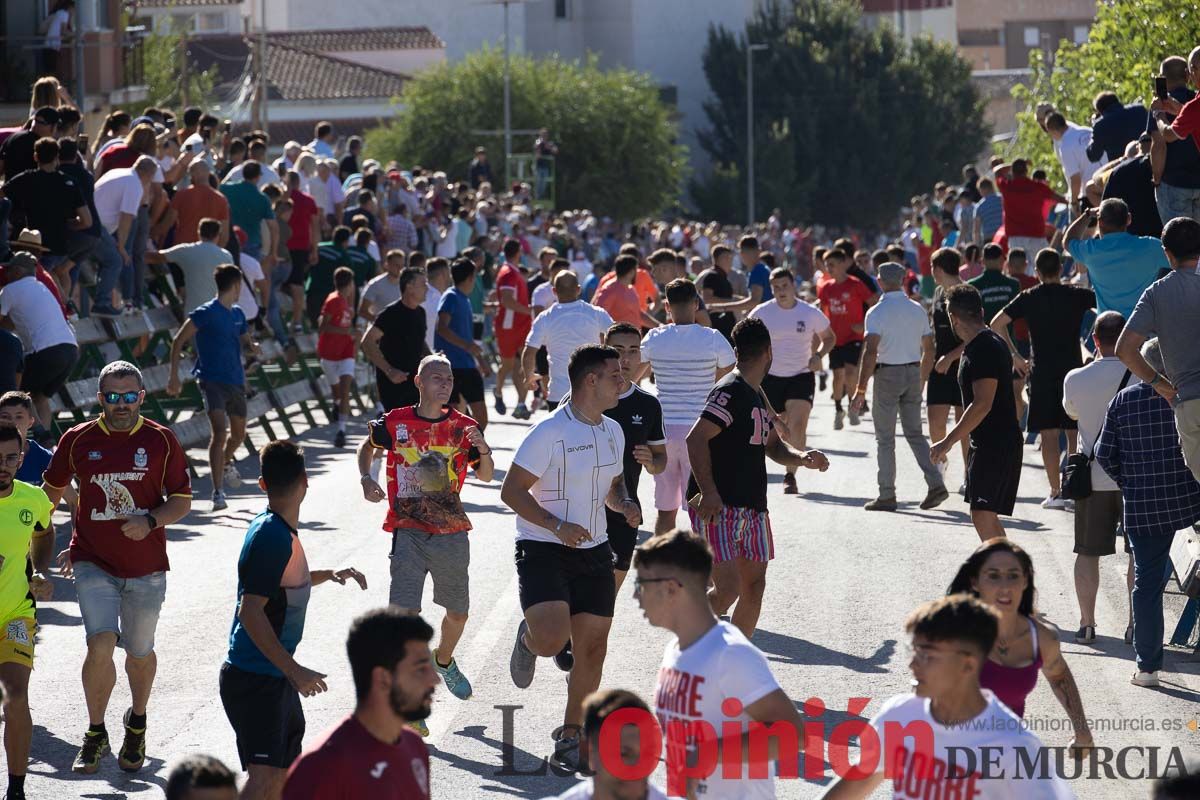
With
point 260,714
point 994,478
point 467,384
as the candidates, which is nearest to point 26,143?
point 467,384

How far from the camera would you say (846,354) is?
20.0 metres

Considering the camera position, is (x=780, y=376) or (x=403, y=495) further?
(x=780, y=376)

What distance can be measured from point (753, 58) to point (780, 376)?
70531mm

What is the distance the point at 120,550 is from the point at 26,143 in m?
9.08

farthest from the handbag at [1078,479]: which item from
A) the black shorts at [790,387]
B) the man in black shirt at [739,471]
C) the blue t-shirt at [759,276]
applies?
the blue t-shirt at [759,276]

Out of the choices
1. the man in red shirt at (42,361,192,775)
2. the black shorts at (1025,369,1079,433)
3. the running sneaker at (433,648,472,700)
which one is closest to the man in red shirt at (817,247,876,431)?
the black shorts at (1025,369,1079,433)

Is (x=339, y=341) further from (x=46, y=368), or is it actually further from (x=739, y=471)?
(x=739, y=471)

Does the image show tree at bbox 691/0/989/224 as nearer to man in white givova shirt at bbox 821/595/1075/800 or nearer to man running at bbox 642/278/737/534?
man running at bbox 642/278/737/534

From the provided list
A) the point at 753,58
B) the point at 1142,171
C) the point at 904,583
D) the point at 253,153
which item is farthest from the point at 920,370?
the point at 753,58

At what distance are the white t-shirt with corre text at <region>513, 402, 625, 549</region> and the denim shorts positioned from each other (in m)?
1.67

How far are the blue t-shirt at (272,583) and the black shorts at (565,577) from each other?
58.7 inches

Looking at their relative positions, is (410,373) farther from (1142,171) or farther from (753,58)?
(753,58)

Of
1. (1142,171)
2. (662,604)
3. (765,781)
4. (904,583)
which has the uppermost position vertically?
(1142,171)

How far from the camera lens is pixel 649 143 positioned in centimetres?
6969
